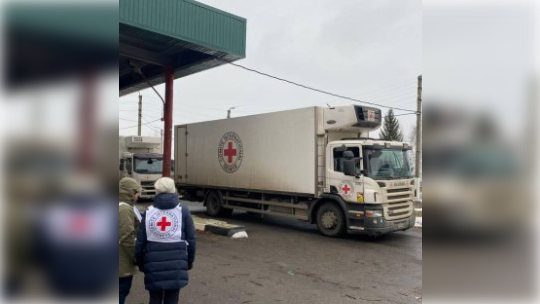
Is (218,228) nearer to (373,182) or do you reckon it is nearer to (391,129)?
(373,182)

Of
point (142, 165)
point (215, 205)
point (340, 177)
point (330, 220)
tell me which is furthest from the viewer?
point (142, 165)

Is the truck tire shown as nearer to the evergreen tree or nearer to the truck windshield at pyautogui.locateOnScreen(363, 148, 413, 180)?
the truck windshield at pyautogui.locateOnScreen(363, 148, 413, 180)

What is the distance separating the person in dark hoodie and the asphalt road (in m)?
2.07

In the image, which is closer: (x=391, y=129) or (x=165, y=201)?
(x=165, y=201)

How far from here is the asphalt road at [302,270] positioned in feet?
19.0

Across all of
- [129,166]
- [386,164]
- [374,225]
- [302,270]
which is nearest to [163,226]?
[302,270]

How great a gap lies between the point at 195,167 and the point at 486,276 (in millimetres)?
13997

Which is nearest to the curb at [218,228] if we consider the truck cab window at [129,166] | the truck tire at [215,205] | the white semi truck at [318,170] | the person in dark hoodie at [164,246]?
the white semi truck at [318,170]

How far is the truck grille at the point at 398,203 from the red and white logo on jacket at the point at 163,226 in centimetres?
691

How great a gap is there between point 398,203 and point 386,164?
0.99m

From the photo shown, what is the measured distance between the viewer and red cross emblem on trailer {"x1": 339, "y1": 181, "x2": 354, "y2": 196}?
984 centimetres

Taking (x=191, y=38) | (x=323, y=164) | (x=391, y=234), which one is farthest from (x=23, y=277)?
(x=391, y=234)

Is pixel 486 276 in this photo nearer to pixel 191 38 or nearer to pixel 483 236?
pixel 483 236

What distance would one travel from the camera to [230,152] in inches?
523
